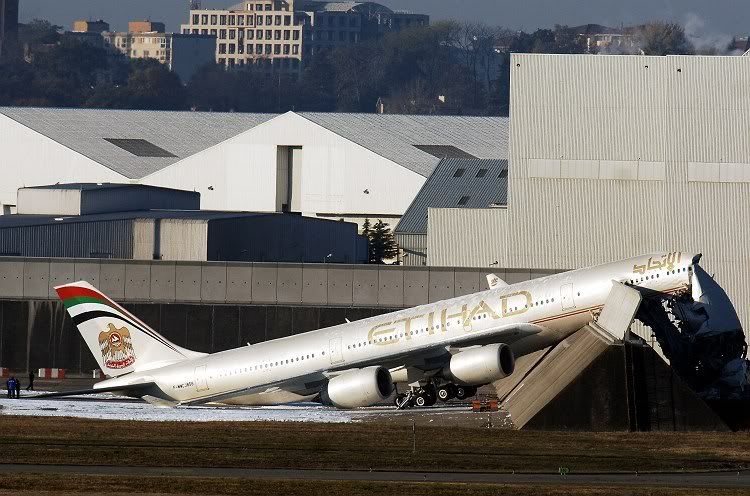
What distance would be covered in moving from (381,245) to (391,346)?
72277 millimetres

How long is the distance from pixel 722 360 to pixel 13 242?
45076 millimetres

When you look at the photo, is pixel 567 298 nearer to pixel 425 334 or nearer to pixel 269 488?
pixel 425 334

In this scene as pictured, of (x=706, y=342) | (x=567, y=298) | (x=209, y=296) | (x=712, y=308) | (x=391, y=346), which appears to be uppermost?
(x=567, y=298)

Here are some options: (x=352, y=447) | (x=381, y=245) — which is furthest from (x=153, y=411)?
(x=381, y=245)

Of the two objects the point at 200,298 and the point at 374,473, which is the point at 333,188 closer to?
the point at 200,298

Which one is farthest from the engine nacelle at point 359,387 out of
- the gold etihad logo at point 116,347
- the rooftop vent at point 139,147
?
the rooftop vent at point 139,147

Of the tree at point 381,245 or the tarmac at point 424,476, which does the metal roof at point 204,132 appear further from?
the tarmac at point 424,476

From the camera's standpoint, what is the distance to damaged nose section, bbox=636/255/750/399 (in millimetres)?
64625

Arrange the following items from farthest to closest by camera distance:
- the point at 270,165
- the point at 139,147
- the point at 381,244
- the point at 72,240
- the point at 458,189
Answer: the point at 139,147, the point at 270,165, the point at 381,244, the point at 458,189, the point at 72,240

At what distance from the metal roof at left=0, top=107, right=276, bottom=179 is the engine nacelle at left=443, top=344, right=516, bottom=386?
306 feet

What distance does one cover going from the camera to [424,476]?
4428 cm

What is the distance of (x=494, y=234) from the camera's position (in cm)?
8794

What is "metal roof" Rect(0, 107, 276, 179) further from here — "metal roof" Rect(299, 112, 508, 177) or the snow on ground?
the snow on ground

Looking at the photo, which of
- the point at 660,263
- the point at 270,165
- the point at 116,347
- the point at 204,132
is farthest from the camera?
the point at 204,132
